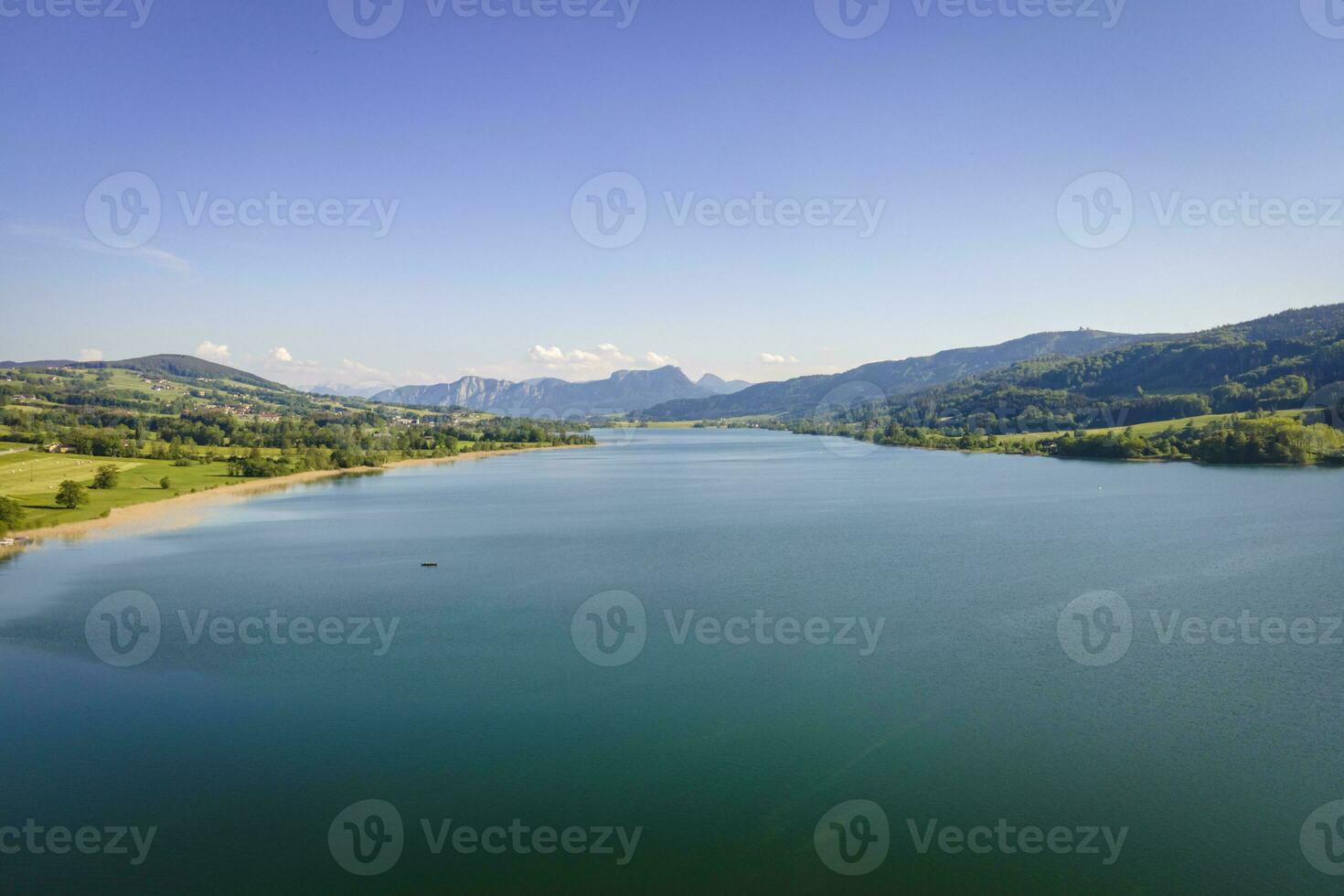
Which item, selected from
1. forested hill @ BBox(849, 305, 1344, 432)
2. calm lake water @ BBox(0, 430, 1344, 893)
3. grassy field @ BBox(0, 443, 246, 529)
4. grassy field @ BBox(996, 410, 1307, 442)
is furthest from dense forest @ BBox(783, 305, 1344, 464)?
grassy field @ BBox(0, 443, 246, 529)

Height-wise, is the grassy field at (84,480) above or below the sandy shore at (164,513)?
above

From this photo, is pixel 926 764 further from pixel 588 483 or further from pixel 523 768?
pixel 588 483

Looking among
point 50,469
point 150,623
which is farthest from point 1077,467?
point 50,469

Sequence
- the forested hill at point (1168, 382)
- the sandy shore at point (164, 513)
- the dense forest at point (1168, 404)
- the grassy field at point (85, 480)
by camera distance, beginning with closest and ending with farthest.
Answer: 1. the sandy shore at point (164, 513)
2. the grassy field at point (85, 480)
3. the dense forest at point (1168, 404)
4. the forested hill at point (1168, 382)

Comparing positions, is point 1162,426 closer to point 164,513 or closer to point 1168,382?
point 1168,382

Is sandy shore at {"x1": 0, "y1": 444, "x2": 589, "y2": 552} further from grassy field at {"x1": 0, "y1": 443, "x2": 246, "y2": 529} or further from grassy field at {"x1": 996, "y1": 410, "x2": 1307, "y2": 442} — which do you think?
grassy field at {"x1": 996, "y1": 410, "x2": 1307, "y2": 442}

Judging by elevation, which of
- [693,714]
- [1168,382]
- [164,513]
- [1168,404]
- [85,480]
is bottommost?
[693,714]

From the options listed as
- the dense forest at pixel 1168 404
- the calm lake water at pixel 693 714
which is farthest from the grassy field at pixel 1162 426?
the calm lake water at pixel 693 714

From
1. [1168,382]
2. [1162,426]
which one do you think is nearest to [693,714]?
[1162,426]

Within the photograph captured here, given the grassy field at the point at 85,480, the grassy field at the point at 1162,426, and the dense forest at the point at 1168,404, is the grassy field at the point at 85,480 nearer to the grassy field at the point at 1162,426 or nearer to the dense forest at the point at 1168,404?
the dense forest at the point at 1168,404
